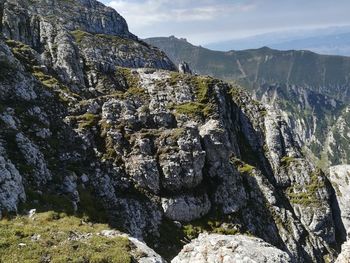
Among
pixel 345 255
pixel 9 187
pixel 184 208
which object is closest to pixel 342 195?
pixel 184 208

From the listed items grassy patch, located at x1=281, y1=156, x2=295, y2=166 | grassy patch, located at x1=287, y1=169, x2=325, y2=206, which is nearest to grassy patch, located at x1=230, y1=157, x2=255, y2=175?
grassy patch, located at x1=287, y1=169, x2=325, y2=206

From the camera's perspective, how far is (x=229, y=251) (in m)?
34.5

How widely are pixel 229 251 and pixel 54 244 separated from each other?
1409cm

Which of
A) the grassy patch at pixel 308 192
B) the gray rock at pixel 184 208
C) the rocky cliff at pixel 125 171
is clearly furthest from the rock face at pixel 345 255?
the grassy patch at pixel 308 192

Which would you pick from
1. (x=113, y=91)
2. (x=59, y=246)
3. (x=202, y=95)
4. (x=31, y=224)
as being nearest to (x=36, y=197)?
(x=31, y=224)

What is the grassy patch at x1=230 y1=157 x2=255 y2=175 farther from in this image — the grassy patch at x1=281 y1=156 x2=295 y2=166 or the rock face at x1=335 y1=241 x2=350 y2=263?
the rock face at x1=335 y1=241 x2=350 y2=263

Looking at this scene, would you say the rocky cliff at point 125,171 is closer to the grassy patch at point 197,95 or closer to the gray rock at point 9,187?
the gray rock at point 9,187

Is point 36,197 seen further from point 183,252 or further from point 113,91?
point 113,91

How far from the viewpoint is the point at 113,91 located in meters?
127

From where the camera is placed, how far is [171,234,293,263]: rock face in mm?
33438

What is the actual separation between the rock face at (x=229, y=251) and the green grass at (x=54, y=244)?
21.2 ft

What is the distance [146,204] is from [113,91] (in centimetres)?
7738

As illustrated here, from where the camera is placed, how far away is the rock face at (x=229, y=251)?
33438mm

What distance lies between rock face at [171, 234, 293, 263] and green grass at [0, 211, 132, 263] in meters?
6.46
